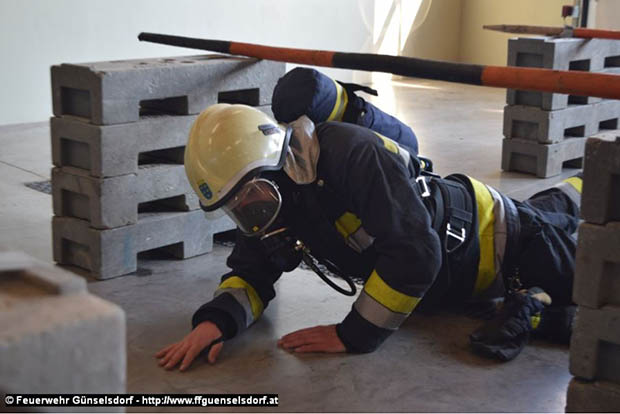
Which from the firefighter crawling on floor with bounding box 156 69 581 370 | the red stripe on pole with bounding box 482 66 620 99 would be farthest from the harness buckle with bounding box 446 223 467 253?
the red stripe on pole with bounding box 482 66 620 99

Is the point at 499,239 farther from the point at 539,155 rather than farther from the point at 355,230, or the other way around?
the point at 539,155

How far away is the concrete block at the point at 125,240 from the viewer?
4.13 meters

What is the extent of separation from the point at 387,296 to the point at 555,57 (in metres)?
3.50

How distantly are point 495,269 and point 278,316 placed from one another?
0.91m

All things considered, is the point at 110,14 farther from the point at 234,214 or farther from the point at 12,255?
the point at 12,255

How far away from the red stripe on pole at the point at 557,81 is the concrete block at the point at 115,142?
1.58m

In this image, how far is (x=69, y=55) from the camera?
8.97 meters

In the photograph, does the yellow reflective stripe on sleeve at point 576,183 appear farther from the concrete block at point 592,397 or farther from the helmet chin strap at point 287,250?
the concrete block at point 592,397

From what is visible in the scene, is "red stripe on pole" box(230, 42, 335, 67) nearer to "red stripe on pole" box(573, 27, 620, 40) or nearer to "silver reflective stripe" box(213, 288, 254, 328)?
"silver reflective stripe" box(213, 288, 254, 328)

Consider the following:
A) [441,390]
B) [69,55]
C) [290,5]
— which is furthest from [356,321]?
[290,5]

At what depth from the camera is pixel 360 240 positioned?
3348mm

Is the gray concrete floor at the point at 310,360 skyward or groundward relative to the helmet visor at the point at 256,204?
groundward

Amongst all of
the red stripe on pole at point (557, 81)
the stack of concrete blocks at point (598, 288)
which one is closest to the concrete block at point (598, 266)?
the stack of concrete blocks at point (598, 288)

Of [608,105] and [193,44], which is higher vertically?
[193,44]
